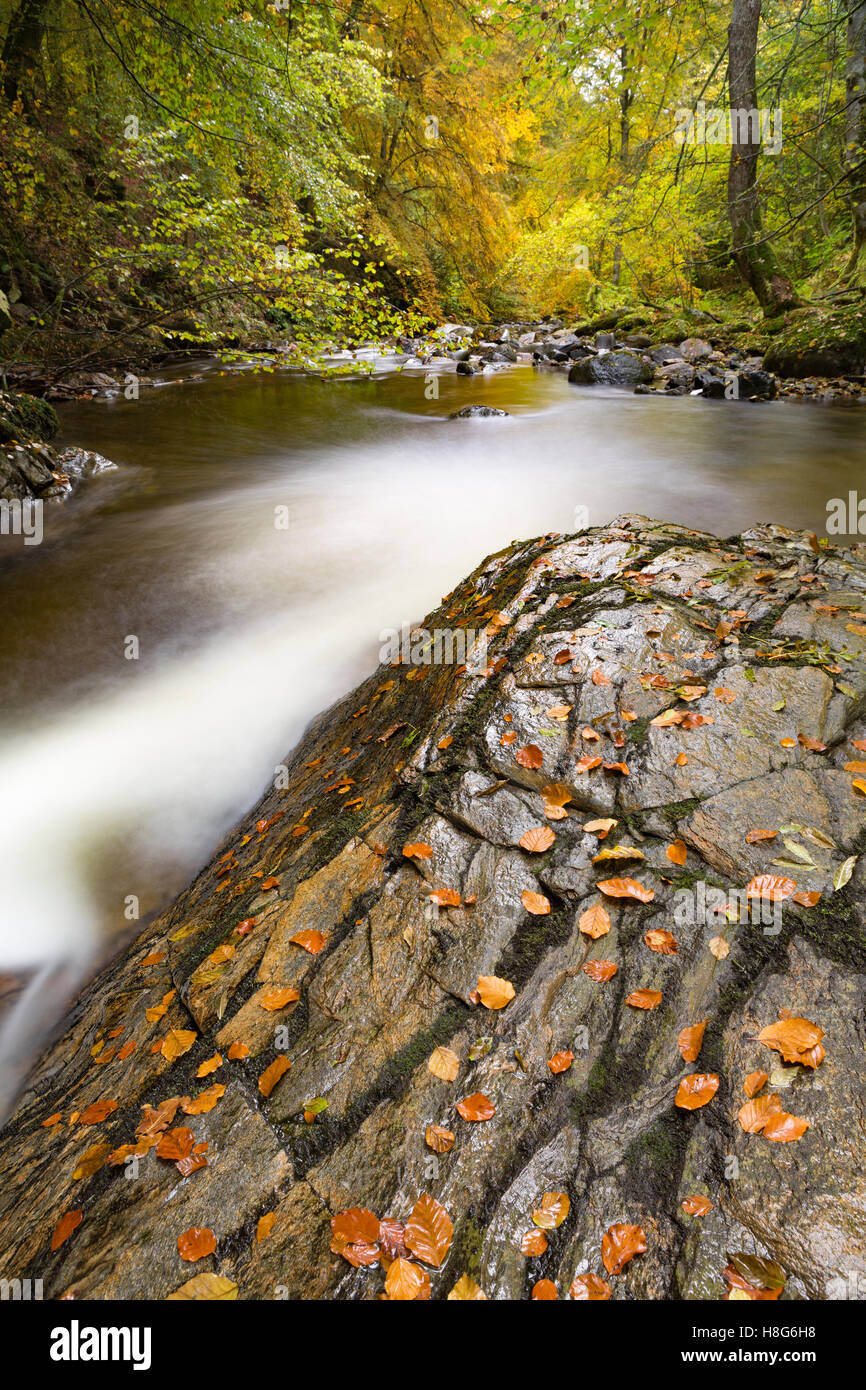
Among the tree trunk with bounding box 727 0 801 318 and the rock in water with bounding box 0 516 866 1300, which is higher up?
the tree trunk with bounding box 727 0 801 318

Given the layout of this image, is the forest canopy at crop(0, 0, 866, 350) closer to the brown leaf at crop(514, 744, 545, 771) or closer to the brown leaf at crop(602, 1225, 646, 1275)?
the brown leaf at crop(514, 744, 545, 771)

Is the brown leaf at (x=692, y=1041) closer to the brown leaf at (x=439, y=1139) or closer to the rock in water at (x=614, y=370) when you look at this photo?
the brown leaf at (x=439, y=1139)

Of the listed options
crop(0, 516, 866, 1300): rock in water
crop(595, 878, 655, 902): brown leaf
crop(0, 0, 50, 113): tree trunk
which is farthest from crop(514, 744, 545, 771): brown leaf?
crop(0, 0, 50, 113): tree trunk

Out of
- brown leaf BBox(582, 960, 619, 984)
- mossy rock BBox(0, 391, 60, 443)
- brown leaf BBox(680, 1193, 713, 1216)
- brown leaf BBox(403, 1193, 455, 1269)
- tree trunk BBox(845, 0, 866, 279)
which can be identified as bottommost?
brown leaf BBox(403, 1193, 455, 1269)

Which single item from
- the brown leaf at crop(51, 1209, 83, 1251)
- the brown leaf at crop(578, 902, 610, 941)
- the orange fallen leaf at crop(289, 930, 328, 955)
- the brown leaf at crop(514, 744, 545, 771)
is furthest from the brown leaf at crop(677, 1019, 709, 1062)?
the brown leaf at crop(51, 1209, 83, 1251)

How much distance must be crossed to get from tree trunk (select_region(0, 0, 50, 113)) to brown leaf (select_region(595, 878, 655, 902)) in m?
17.3

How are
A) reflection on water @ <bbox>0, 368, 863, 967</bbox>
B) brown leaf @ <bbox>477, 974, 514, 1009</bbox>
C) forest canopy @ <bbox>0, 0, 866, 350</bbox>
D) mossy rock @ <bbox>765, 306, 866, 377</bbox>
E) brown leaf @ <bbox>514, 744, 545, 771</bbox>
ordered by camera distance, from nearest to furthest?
1. brown leaf @ <bbox>477, 974, 514, 1009</bbox>
2. brown leaf @ <bbox>514, 744, 545, 771</bbox>
3. reflection on water @ <bbox>0, 368, 863, 967</bbox>
4. forest canopy @ <bbox>0, 0, 866, 350</bbox>
5. mossy rock @ <bbox>765, 306, 866, 377</bbox>

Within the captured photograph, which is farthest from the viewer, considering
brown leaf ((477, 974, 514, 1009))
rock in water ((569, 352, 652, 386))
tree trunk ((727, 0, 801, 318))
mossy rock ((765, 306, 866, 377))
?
rock in water ((569, 352, 652, 386))

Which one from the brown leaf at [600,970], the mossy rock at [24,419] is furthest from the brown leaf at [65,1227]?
the mossy rock at [24,419]

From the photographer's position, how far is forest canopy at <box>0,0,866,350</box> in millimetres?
7496

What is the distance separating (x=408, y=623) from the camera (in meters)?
5.85

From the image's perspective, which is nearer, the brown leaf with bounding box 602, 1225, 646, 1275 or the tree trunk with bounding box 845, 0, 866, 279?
the brown leaf with bounding box 602, 1225, 646, 1275

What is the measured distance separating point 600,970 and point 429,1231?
0.80 m
